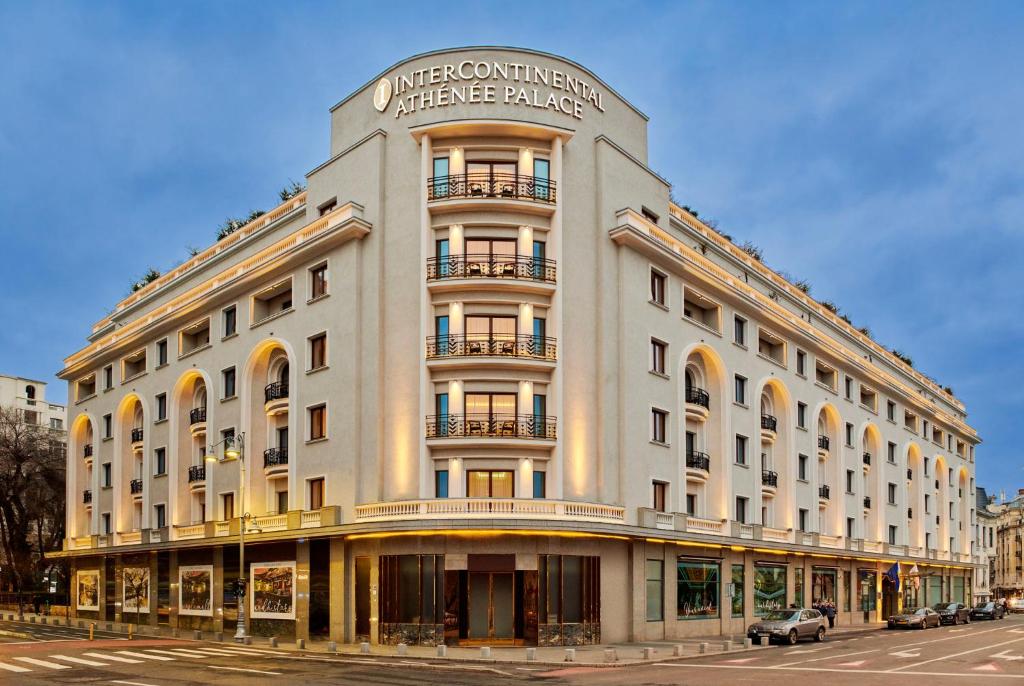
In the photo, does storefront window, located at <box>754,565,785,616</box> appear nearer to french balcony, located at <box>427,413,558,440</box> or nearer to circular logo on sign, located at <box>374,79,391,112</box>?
french balcony, located at <box>427,413,558,440</box>

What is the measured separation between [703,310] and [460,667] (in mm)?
28159

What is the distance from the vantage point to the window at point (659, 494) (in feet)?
151

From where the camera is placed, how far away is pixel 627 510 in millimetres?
42344

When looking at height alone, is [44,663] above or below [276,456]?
below

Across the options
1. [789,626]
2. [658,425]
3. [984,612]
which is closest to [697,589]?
[789,626]

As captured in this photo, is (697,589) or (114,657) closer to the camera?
(114,657)

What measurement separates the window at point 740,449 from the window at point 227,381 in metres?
27.9

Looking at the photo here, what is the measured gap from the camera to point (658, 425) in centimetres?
4722

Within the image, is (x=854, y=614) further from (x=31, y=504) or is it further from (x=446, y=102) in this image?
(x=31, y=504)

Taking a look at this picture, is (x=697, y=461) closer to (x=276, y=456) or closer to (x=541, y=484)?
(x=541, y=484)

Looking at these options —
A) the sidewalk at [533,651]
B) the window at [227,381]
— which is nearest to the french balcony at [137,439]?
the window at [227,381]

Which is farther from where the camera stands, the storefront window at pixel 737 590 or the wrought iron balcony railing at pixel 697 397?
the storefront window at pixel 737 590

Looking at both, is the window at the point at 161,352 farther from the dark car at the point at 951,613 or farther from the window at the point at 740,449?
the dark car at the point at 951,613

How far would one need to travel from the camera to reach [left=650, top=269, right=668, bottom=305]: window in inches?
1885
